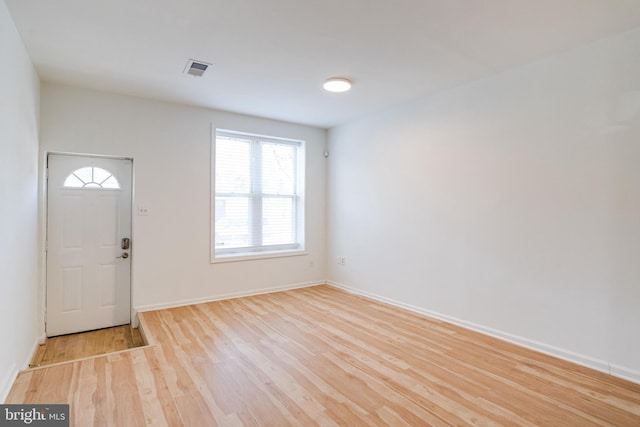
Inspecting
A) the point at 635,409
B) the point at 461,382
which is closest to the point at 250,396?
the point at 461,382

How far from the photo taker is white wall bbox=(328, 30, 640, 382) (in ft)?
8.58

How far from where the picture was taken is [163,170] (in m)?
4.28

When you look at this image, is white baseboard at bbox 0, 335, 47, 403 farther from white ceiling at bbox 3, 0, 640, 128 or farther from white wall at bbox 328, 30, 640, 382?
white wall at bbox 328, 30, 640, 382

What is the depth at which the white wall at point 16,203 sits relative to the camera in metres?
2.25

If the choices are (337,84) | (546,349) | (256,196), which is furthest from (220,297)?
(546,349)

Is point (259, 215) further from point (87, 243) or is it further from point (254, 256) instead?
point (87, 243)

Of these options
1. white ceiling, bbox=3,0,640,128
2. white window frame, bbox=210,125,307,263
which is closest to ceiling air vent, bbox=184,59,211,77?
white ceiling, bbox=3,0,640,128

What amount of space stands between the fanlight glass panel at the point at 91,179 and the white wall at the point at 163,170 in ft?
0.82

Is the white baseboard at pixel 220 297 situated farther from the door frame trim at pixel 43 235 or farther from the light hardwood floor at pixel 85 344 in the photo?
the door frame trim at pixel 43 235

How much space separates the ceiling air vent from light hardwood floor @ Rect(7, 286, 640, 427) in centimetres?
263

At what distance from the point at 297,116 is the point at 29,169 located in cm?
314

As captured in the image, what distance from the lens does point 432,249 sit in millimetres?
3982

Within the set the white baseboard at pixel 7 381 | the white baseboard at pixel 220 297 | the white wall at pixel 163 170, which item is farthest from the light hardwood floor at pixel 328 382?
Answer: the white wall at pixel 163 170

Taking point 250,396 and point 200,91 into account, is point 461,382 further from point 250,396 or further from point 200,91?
point 200,91
